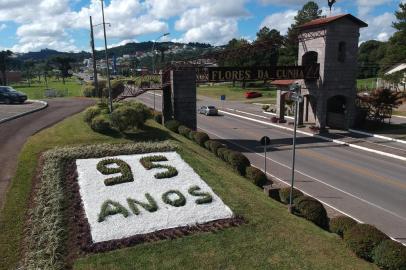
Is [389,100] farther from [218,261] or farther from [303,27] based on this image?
[218,261]

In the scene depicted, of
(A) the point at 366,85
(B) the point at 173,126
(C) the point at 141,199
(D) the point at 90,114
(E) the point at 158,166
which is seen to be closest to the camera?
(C) the point at 141,199

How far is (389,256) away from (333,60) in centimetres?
3110

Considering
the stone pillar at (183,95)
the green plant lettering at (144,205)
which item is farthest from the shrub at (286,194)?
the stone pillar at (183,95)

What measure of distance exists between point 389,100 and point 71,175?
36393 millimetres

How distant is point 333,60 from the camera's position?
133 feet

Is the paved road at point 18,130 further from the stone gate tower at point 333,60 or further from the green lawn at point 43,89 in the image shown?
the green lawn at point 43,89

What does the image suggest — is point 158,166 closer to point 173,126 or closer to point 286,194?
point 286,194

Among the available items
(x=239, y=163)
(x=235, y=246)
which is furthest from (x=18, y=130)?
(x=235, y=246)

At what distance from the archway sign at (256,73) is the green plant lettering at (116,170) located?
1775cm

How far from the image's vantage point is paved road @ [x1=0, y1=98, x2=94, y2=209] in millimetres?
19242

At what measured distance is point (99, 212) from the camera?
16.1 meters

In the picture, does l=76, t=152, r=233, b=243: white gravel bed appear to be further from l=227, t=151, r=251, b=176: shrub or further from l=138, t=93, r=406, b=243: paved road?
l=138, t=93, r=406, b=243: paved road

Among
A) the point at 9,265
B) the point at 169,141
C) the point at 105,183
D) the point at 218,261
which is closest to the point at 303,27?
the point at 169,141

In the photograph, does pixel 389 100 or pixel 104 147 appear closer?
pixel 104 147
